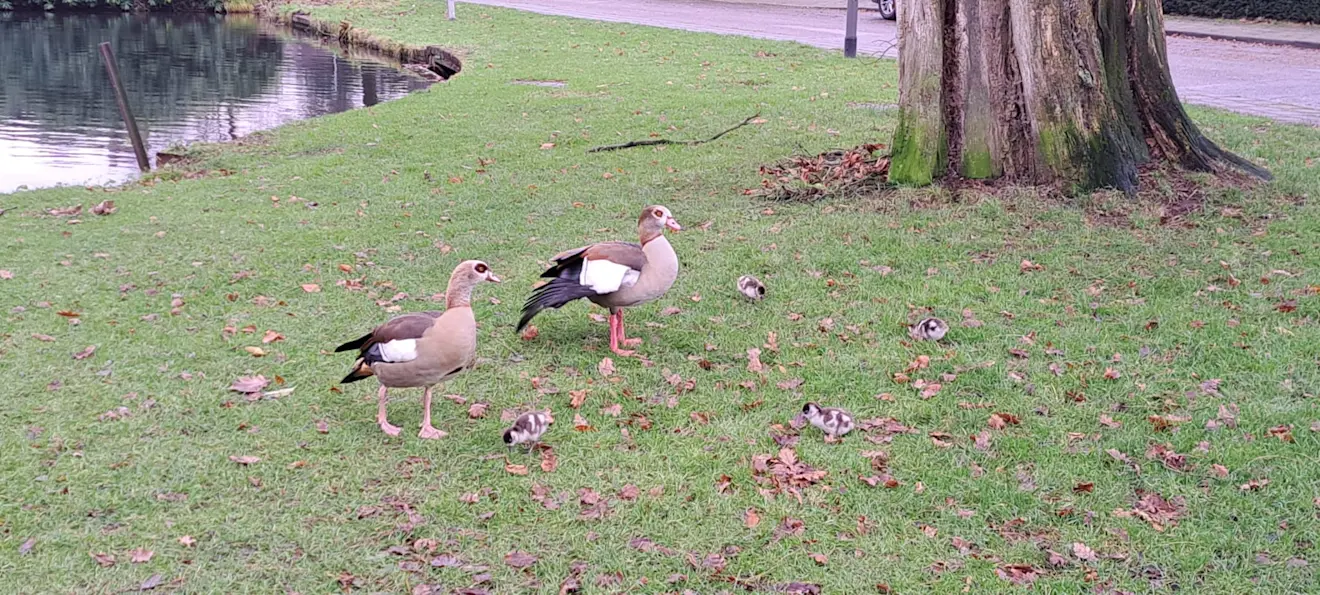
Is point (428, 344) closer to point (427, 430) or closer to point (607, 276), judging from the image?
point (427, 430)

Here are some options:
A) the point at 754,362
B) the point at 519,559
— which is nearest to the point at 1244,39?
the point at 754,362

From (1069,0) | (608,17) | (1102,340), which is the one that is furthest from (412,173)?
(608,17)

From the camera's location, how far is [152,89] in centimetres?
2097

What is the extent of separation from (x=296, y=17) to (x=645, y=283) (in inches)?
1260

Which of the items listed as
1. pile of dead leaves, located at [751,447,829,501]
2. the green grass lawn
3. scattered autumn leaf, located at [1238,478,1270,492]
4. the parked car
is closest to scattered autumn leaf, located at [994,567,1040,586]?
the green grass lawn

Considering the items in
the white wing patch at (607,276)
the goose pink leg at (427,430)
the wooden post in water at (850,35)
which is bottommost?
the goose pink leg at (427,430)

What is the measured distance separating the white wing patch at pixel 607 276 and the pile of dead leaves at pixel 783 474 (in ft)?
4.96

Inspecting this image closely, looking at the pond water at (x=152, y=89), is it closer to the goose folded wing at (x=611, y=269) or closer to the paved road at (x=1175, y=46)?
the paved road at (x=1175, y=46)

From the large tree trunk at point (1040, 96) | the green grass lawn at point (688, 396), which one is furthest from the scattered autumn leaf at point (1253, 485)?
the large tree trunk at point (1040, 96)

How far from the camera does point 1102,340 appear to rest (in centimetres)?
649

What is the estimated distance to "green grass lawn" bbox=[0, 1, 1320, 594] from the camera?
14.8 ft

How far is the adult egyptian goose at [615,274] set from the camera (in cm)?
631

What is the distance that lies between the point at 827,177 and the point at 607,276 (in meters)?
4.53

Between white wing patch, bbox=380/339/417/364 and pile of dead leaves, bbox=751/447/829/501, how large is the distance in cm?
174
